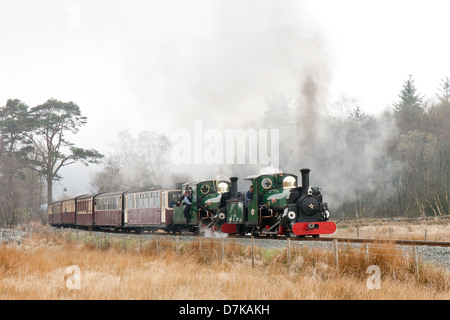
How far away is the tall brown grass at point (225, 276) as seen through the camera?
880 centimetres

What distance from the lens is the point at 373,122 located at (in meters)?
44.4

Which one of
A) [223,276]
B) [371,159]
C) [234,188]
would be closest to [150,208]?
[234,188]

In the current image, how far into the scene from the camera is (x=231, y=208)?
18.2 metres

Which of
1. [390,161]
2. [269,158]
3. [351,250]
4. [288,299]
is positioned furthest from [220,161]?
[288,299]

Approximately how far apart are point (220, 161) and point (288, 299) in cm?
2244

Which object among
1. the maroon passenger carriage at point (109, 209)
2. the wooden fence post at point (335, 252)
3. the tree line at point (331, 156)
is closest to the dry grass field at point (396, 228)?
the tree line at point (331, 156)

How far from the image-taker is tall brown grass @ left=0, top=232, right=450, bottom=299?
8805mm

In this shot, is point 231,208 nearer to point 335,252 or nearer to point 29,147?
point 335,252

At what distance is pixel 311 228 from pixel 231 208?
3.85 meters

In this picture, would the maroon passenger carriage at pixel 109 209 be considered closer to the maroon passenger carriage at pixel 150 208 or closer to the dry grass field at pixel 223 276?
the maroon passenger carriage at pixel 150 208

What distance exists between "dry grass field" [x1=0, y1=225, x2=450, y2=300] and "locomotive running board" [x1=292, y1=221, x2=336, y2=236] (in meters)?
1.64

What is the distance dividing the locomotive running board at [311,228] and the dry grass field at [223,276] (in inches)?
64.5
